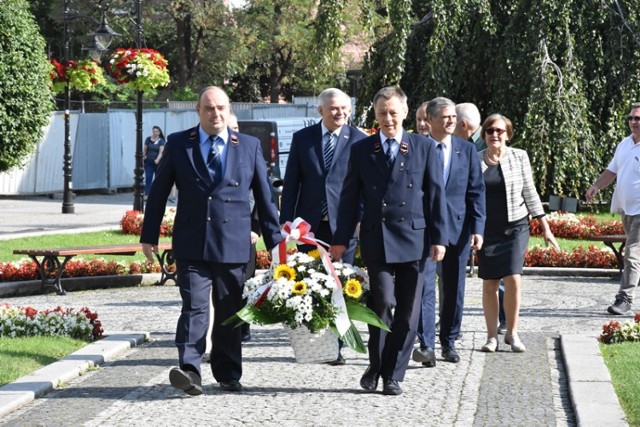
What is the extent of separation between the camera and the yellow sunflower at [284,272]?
830 centimetres

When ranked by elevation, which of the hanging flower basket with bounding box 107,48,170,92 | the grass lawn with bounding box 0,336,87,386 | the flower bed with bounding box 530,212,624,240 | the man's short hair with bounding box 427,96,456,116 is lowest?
the flower bed with bounding box 530,212,624,240

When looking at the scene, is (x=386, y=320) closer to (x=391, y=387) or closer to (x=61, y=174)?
(x=391, y=387)

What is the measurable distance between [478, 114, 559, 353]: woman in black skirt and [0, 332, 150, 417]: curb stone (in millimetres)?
2738

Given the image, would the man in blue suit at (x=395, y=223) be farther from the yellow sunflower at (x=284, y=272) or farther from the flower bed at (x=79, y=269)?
the flower bed at (x=79, y=269)

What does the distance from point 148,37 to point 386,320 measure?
160ft

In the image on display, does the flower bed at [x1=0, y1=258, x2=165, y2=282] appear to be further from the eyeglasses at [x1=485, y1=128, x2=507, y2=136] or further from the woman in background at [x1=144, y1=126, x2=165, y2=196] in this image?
the woman in background at [x1=144, y1=126, x2=165, y2=196]

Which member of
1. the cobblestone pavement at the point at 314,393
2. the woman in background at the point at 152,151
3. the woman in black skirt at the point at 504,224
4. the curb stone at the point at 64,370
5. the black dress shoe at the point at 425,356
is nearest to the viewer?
the cobblestone pavement at the point at 314,393

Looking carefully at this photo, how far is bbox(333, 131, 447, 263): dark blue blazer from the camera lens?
8.22 metres

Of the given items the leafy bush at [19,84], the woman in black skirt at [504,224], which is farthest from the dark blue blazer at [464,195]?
the leafy bush at [19,84]

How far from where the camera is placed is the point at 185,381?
26.1ft

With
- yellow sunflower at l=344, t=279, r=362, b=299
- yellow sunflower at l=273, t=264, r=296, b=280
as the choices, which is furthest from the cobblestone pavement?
yellow sunflower at l=273, t=264, r=296, b=280

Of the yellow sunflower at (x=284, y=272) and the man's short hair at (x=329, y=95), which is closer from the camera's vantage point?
the yellow sunflower at (x=284, y=272)

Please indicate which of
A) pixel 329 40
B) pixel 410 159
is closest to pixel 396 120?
pixel 410 159

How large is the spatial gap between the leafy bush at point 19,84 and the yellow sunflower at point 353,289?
17.0 meters
